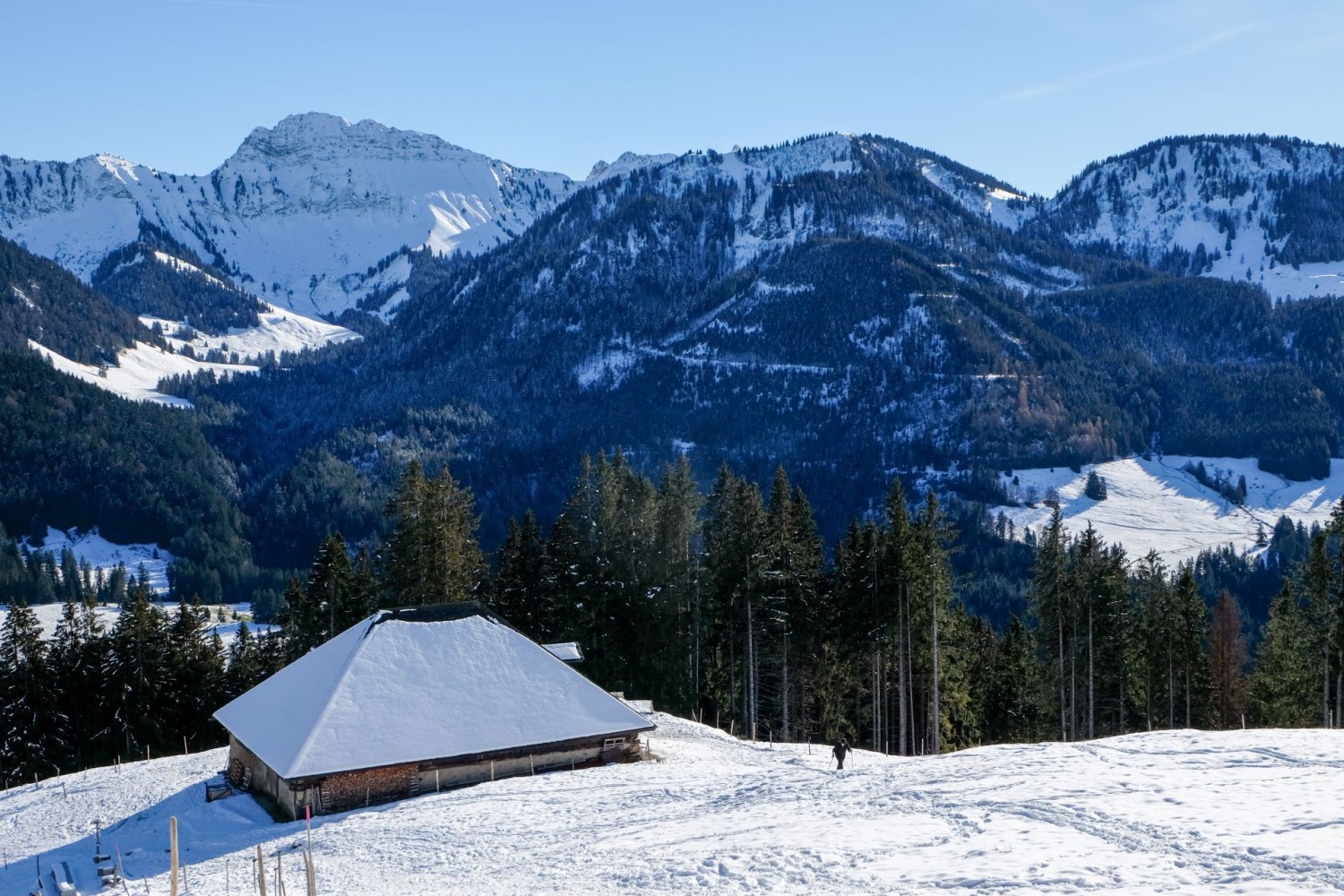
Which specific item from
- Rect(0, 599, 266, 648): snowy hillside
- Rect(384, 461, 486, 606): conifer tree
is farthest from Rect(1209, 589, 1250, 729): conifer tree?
Rect(0, 599, 266, 648): snowy hillside

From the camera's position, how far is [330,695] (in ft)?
126

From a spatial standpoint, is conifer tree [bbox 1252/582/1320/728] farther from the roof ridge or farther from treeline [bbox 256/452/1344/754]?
the roof ridge

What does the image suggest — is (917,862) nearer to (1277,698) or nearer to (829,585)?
(829,585)

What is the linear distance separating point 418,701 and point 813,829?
1890 cm

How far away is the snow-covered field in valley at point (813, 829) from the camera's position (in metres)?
20.5

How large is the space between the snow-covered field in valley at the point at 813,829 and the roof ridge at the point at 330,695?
208cm

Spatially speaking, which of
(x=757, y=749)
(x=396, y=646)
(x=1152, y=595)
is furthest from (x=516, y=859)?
(x=1152, y=595)

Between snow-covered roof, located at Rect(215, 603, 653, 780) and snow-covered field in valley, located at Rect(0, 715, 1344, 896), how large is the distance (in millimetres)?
1948

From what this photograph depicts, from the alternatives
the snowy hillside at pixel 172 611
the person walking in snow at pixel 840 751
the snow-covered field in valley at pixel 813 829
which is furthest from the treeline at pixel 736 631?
the snowy hillside at pixel 172 611

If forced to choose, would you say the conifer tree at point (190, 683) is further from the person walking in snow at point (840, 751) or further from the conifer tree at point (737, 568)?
the person walking in snow at point (840, 751)

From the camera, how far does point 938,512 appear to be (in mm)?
50438

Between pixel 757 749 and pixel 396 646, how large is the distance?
49.0ft

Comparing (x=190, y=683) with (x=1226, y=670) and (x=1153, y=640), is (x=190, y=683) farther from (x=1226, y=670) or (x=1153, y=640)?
(x=1226, y=670)

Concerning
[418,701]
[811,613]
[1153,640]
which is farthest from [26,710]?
[1153,640]
